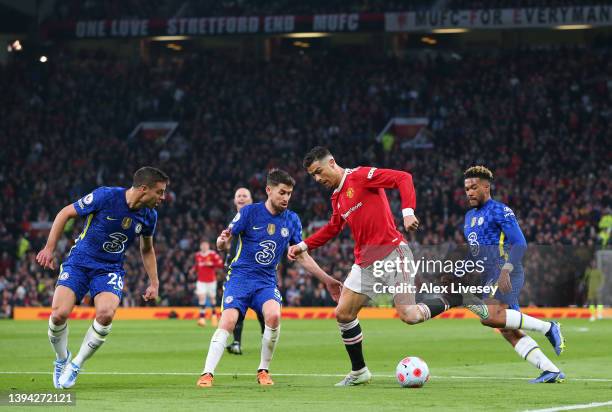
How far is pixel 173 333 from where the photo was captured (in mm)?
26047

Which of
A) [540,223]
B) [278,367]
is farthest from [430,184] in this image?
[278,367]

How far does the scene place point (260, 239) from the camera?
13.5m

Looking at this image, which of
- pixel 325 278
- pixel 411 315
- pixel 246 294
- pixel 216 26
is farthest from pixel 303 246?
pixel 216 26

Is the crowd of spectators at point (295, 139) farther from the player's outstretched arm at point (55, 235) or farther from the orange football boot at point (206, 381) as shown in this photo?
the player's outstretched arm at point (55, 235)

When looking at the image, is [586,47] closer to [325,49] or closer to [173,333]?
[325,49]

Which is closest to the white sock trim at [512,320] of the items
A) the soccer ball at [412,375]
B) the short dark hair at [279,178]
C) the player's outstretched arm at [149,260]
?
the soccer ball at [412,375]

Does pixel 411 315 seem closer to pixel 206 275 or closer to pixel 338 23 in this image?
pixel 206 275

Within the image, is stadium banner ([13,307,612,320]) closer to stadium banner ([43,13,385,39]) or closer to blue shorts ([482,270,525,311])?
stadium banner ([43,13,385,39])

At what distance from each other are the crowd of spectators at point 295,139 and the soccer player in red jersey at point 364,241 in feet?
68.7

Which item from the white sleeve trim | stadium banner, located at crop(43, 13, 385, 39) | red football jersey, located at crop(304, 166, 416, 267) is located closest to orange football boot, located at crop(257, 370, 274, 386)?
the white sleeve trim

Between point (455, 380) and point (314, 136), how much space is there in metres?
32.4

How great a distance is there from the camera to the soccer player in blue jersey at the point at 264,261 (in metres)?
12.9

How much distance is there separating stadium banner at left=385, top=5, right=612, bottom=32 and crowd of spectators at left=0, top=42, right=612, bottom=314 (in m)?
1.71

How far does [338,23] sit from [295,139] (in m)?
5.78
